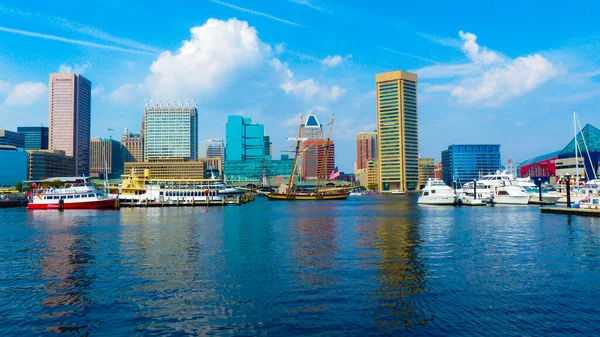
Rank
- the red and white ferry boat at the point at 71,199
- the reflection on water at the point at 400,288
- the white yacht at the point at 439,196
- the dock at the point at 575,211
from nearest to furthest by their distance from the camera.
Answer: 1. the reflection on water at the point at 400,288
2. the dock at the point at 575,211
3. the red and white ferry boat at the point at 71,199
4. the white yacht at the point at 439,196

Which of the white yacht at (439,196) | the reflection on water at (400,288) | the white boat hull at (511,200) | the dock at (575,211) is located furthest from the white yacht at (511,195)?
the reflection on water at (400,288)

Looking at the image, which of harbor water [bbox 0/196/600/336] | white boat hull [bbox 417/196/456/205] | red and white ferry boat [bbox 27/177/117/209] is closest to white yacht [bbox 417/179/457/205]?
white boat hull [bbox 417/196/456/205]


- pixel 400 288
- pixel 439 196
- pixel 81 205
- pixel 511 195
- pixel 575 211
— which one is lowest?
pixel 400 288

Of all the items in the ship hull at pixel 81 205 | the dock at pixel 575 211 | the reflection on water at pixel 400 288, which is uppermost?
the ship hull at pixel 81 205

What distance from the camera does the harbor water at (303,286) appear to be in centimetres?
2120

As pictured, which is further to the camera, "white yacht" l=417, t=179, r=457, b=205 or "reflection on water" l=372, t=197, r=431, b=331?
"white yacht" l=417, t=179, r=457, b=205

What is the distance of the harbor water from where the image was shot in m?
21.2

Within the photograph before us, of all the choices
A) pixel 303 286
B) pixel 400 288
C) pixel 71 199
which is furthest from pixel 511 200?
pixel 71 199

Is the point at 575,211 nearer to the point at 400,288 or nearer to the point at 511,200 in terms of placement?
the point at 511,200

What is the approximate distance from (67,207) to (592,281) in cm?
11414

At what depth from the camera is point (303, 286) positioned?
92.6ft

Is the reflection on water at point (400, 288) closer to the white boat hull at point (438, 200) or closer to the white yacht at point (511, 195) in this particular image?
the white boat hull at point (438, 200)

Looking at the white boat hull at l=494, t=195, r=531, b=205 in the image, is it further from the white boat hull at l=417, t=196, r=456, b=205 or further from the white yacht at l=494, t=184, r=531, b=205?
the white boat hull at l=417, t=196, r=456, b=205

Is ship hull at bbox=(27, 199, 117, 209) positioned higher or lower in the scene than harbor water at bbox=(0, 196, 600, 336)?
higher
